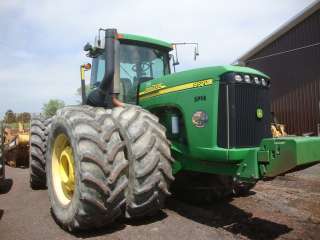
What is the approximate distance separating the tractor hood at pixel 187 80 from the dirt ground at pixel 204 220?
1.65 m

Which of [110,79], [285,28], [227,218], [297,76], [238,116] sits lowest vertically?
[227,218]

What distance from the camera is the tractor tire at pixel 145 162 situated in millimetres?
4293

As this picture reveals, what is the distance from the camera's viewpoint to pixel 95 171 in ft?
13.2

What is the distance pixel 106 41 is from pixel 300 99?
13.9 meters

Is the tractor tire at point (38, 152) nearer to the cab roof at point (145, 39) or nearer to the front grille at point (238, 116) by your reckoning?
the cab roof at point (145, 39)

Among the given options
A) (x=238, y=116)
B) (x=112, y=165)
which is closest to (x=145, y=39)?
(x=238, y=116)

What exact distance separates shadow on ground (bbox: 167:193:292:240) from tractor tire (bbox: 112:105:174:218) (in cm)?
76

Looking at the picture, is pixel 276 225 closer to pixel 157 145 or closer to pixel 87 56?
pixel 157 145

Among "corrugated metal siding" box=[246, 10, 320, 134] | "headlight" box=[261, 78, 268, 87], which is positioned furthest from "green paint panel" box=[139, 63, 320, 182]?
"corrugated metal siding" box=[246, 10, 320, 134]

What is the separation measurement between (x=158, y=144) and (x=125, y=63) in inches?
67.7

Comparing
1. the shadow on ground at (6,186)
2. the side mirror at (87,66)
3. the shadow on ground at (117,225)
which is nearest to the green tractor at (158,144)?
the shadow on ground at (117,225)

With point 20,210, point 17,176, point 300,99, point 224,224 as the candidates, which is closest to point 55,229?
point 20,210

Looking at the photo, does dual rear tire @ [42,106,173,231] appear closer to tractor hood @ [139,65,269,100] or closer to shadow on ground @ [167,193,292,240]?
tractor hood @ [139,65,269,100]

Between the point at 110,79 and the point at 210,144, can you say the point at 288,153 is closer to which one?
the point at 210,144
